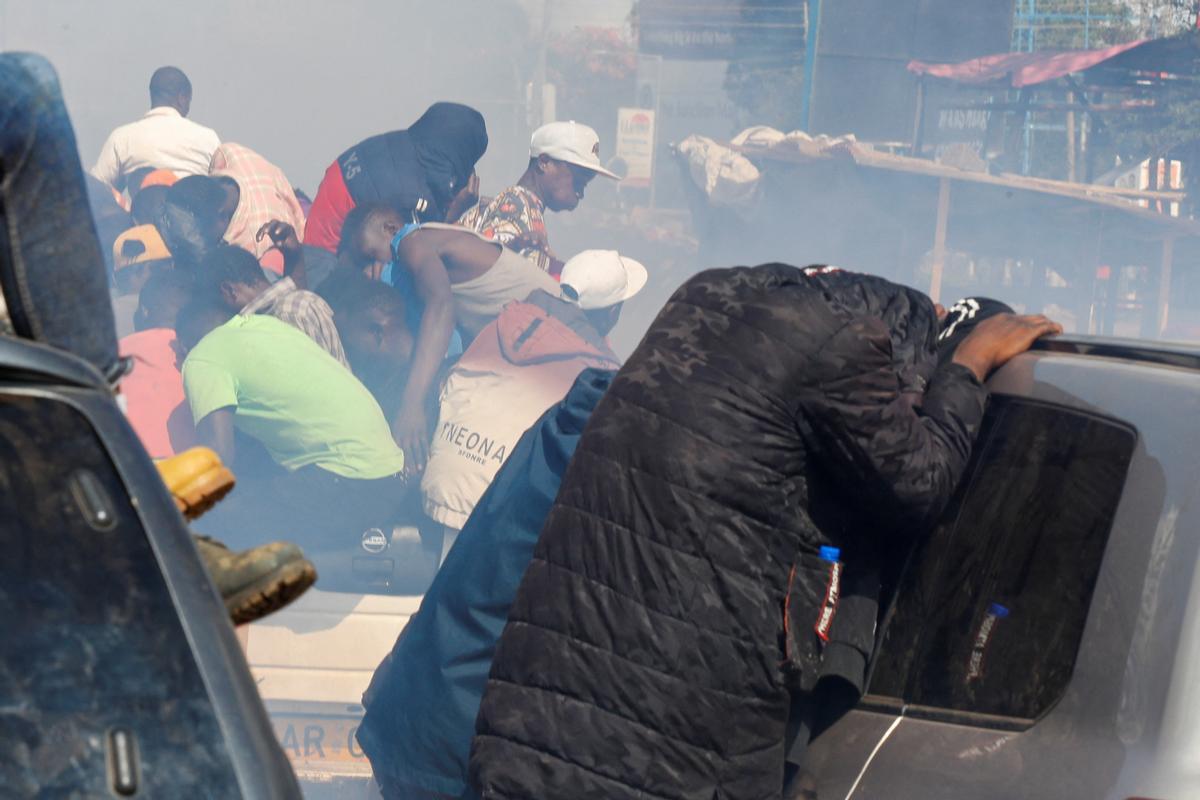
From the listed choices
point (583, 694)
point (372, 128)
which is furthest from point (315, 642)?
point (372, 128)

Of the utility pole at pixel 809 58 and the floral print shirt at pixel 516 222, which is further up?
the utility pole at pixel 809 58

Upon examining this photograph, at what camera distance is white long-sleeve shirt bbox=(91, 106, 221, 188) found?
24.5 feet

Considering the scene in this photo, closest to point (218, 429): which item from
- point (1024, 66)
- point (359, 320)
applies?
point (359, 320)

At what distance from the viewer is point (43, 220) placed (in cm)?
118

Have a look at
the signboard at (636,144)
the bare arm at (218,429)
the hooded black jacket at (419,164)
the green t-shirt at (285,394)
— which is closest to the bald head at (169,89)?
the hooded black jacket at (419,164)

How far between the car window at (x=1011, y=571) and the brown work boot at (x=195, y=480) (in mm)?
1129

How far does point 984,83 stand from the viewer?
10.6 m

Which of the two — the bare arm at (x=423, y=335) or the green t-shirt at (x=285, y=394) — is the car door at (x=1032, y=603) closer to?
the green t-shirt at (x=285, y=394)

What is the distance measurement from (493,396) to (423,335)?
0.60 metres

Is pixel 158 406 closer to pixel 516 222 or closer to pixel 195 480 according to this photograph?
pixel 516 222

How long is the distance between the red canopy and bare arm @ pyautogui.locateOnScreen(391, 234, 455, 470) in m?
6.27

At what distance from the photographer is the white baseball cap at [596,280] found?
6.68 metres

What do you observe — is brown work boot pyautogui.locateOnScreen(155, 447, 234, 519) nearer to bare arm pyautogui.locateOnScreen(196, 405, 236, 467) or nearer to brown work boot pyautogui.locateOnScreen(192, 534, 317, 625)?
brown work boot pyautogui.locateOnScreen(192, 534, 317, 625)

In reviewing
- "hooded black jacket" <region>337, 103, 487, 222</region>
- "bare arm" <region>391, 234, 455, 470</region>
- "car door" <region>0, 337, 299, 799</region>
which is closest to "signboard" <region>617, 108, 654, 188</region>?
→ "hooded black jacket" <region>337, 103, 487, 222</region>
